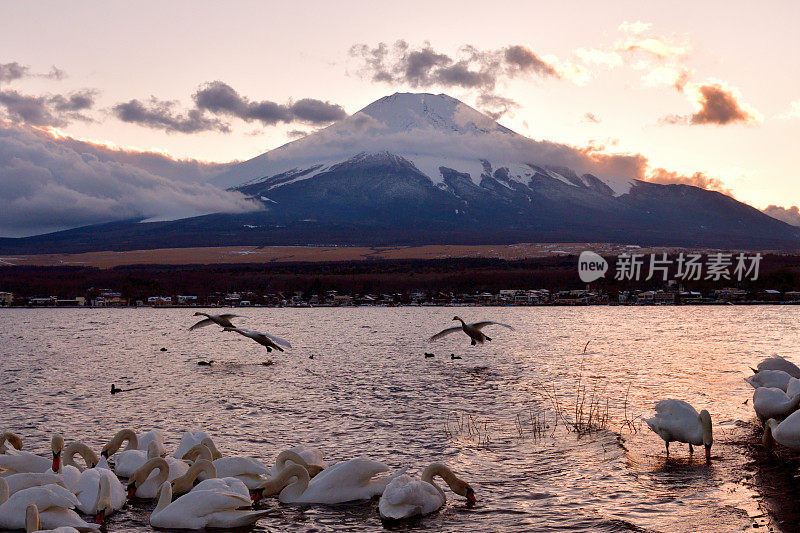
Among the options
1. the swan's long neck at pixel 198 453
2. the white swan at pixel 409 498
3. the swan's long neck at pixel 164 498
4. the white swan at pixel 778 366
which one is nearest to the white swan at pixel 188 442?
the swan's long neck at pixel 198 453

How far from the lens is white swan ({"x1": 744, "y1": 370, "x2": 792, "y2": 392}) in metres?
19.6

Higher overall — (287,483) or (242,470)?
(242,470)

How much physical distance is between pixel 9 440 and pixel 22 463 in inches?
107

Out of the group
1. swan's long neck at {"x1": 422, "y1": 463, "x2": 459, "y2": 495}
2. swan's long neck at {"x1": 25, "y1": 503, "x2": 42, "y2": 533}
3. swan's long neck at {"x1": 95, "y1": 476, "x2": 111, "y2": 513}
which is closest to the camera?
swan's long neck at {"x1": 25, "y1": 503, "x2": 42, "y2": 533}

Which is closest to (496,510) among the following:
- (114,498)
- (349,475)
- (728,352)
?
(349,475)

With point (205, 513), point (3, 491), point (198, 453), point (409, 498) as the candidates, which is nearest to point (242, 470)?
point (198, 453)

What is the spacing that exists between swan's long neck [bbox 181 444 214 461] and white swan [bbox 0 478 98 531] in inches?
116

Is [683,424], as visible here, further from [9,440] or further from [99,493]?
[9,440]

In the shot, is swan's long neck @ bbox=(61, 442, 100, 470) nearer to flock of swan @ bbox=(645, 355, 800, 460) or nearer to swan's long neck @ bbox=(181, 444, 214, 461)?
swan's long neck @ bbox=(181, 444, 214, 461)

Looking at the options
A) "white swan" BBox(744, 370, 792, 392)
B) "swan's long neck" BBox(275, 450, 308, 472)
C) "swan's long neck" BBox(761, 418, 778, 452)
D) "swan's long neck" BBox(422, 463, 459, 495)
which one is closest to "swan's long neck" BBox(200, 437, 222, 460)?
Answer: "swan's long neck" BBox(275, 450, 308, 472)

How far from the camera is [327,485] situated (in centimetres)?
1411

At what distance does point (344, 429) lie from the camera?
21.8 metres

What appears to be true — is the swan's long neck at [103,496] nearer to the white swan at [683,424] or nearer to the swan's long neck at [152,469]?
the swan's long neck at [152,469]

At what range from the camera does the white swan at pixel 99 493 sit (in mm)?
13359
